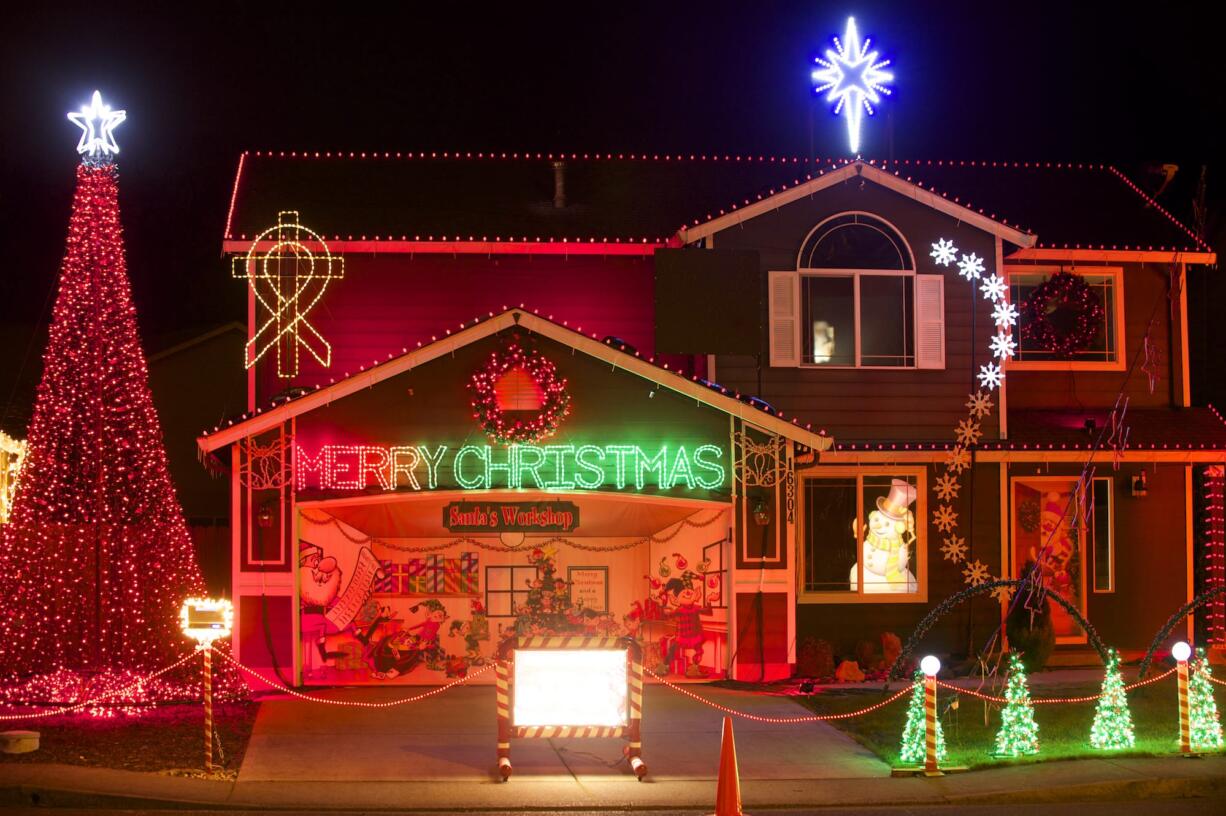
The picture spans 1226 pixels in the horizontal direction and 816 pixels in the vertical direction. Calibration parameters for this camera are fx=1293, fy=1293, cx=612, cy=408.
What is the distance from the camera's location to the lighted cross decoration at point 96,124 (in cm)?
1536

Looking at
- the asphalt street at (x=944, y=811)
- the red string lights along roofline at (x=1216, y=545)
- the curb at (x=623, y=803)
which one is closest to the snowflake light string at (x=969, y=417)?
the red string lights along roofline at (x=1216, y=545)

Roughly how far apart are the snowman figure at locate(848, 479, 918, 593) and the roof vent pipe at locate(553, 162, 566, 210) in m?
6.51

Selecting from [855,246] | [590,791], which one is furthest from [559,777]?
[855,246]

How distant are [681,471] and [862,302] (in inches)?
158

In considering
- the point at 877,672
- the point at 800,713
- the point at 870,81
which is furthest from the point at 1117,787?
the point at 870,81

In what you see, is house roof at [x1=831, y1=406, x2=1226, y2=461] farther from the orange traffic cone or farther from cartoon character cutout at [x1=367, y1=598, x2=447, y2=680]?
the orange traffic cone

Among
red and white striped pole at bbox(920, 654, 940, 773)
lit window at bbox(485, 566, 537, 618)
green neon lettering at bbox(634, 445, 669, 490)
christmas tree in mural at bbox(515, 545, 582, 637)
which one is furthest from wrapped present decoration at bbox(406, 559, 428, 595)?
red and white striped pole at bbox(920, 654, 940, 773)

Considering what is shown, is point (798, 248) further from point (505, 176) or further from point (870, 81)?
point (505, 176)

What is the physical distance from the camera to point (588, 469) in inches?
631

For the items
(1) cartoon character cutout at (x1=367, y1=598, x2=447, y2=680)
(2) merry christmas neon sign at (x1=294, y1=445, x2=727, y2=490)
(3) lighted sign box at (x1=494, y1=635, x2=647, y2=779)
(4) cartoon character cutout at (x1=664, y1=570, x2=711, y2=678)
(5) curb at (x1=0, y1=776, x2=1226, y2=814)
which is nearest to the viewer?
(5) curb at (x1=0, y1=776, x2=1226, y2=814)

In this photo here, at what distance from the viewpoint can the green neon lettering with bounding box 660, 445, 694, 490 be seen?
1614cm

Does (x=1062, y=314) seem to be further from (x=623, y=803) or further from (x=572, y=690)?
(x=623, y=803)

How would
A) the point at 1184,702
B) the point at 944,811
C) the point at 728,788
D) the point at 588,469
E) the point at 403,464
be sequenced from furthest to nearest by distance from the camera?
the point at 588,469 → the point at 403,464 → the point at 1184,702 → the point at 944,811 → the point at 728,788

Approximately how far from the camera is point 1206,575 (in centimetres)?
1898
